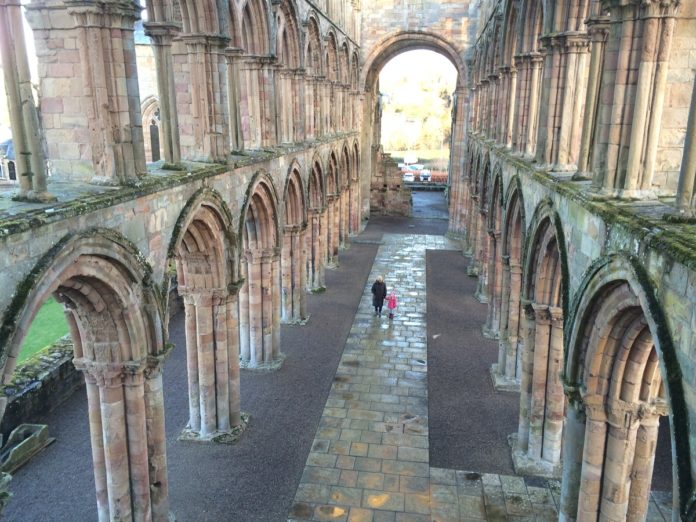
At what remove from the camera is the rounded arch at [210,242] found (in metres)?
10.7

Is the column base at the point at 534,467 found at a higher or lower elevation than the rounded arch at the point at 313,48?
lower

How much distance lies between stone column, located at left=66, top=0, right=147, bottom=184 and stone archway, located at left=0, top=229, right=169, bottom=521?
121cm

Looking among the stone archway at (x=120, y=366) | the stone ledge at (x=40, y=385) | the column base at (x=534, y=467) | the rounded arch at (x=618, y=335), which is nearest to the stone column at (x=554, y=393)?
the column base at (x=534, y=467)

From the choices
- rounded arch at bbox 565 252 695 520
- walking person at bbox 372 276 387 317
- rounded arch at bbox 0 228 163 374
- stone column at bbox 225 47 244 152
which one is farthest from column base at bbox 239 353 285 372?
rounded arch at bbox 565 252 695 520

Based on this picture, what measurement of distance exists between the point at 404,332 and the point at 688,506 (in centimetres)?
1439

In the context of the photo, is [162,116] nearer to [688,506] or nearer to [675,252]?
[675,252]

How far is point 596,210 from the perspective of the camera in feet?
23.9

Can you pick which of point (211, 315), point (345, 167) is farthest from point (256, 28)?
point (345, 167)

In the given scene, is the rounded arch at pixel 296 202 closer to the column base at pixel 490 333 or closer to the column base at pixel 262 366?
the column base at pixel 262 366

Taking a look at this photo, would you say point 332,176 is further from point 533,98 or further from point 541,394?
point 541,394

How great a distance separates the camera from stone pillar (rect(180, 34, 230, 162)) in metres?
11.2

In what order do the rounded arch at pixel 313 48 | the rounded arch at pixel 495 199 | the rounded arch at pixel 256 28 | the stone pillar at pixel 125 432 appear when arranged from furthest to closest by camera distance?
the rounded arch at pixel 313 48 < the rounded arch at pixel 495 199 < the rounded arch at pixel 256 28 < the stone pillar at pixel 125 432

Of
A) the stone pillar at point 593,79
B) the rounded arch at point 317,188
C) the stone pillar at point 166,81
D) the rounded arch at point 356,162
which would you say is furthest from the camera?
the rounded arch at point 356,162

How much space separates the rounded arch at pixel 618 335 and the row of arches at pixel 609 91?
3.81 feet
